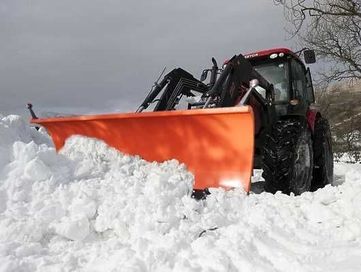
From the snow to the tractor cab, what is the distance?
1935mm

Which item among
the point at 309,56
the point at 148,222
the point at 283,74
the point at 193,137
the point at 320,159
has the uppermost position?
the point at 309,56

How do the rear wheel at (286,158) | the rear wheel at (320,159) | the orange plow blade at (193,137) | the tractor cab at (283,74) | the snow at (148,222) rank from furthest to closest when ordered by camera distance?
1. the rear wheel at (320,159)
2. the tractor cab at (283,74)
3. the rear wheel at (286,158)
4. the orange plow blade at (193,137)
5. the snow at (148,222)

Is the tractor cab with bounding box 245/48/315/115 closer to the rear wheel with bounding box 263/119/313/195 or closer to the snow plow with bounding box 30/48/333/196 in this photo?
the snow plow with bounding box 30/48/333/196

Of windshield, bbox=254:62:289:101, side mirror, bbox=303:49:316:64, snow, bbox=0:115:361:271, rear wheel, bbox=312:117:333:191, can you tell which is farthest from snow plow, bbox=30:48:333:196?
rear wheel, bbox=312:117:333:191

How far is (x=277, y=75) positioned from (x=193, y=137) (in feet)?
6.72

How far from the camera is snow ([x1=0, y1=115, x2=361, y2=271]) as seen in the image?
2885mm

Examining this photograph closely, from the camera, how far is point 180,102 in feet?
17.9

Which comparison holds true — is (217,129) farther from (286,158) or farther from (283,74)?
(283,74)

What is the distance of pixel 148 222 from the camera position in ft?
11.0

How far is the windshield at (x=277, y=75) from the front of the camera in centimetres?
618

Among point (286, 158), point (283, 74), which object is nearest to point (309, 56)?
point (283, 74)

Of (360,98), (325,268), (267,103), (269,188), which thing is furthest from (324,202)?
(360,98)

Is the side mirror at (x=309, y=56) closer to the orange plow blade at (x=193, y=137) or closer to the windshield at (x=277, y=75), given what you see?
the windshield at (x=277, y=75)

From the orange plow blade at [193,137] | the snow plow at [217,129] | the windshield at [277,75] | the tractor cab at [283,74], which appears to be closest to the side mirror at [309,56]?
the tractor cab at [283,74]
